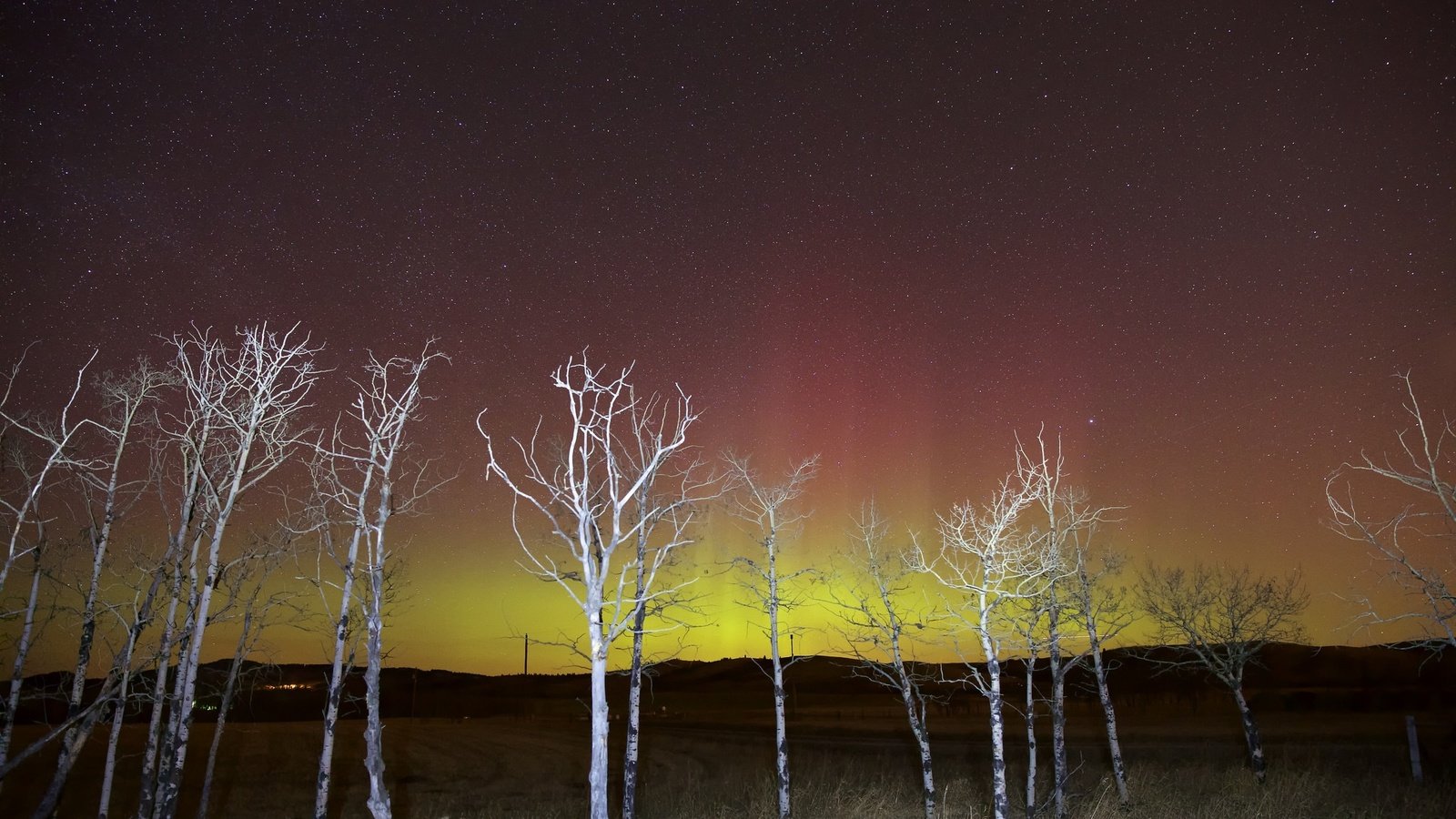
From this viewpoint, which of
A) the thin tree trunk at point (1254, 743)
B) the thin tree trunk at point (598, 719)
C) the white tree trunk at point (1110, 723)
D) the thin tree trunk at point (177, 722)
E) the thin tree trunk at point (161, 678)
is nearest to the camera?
the thin tree trunk at point (598, 719)

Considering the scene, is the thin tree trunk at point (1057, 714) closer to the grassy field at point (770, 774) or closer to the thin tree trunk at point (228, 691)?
the grassy field at point (770, 774)

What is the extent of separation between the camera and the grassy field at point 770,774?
23703 millimetres

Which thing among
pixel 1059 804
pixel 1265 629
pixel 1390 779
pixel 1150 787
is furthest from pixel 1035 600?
pixel 1390 779

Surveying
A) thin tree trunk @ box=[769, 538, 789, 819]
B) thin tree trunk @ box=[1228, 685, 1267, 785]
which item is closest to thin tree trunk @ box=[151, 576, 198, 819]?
thin tree trunk @ box=[769, 538, 789, 819]

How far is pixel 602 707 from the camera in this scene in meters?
13.6

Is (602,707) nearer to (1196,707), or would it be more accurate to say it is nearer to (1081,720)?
(1081,720)

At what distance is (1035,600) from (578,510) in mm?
14820

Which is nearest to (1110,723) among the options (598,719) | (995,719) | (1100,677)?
(1100,677)

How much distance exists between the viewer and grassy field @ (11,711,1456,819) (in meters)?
23.7

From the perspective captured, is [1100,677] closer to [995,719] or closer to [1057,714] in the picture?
[1057,714]

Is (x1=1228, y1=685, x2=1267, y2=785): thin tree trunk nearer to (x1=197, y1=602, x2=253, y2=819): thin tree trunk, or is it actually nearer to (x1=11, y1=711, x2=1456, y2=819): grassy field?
(x1=11, y1=711, x2=1456, y2=819): grassy field

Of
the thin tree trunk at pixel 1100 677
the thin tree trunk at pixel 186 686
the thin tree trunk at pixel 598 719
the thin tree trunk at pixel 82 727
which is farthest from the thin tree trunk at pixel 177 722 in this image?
the thin tree trunk at pixel 1100 677

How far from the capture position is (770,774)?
39375mm

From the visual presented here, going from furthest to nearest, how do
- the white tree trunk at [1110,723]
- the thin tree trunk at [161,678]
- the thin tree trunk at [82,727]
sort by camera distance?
1. the white tree trunk at [1110,723]
2. the thin tree trunk at [161,678]
3. the thin tree trunk at [82,727]
